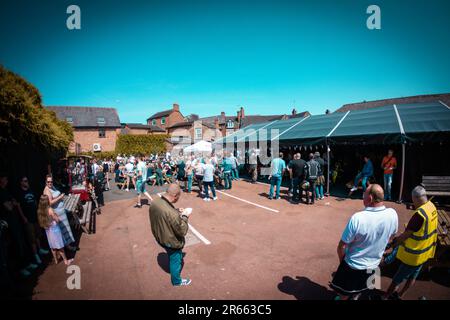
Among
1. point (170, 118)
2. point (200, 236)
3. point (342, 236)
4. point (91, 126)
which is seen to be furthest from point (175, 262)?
point (170, 118)

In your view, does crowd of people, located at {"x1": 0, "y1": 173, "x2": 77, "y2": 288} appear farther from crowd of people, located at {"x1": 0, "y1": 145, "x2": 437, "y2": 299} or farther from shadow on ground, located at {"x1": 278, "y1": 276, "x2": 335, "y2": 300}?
shadow on ground, located at {"x1": 278, "y1": 276, "x2": 335, "y2": 300}

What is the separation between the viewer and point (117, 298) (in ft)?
10.4

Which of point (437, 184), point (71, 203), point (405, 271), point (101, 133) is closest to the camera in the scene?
point (405, 271)

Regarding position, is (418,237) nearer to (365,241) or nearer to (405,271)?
(405,271)

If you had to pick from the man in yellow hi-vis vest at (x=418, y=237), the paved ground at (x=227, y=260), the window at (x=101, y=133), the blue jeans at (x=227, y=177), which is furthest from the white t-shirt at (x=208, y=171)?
the window at (x=101, y=133)

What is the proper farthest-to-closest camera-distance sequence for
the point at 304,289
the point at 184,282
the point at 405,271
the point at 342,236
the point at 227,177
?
the point at 227,177
the point at 184,282
the point at 304,289
the point at 405,271
the point at 342,236

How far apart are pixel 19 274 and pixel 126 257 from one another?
5.92ft

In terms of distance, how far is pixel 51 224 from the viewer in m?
3.89

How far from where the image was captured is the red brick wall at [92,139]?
3300cm

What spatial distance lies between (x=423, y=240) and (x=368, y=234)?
103 centimetres

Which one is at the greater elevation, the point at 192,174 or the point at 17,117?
the point at 17,117

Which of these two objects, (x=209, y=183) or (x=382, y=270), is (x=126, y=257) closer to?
(x=209, y=183)

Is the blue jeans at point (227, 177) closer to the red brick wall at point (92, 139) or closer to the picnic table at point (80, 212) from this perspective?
the picnic table at point (80, 212)
